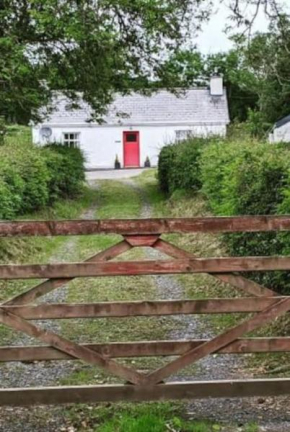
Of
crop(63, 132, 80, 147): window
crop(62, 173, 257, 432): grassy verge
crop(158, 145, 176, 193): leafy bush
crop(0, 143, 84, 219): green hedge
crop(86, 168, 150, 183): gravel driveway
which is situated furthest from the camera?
crop(63, 132, 80, 147): window

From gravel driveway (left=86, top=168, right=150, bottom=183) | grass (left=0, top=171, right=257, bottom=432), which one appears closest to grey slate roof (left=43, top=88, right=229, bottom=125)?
gravel driveway (left=86, top=168, right=150, bottom=183)

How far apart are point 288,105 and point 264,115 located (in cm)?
185

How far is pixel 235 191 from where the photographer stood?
8836 mm

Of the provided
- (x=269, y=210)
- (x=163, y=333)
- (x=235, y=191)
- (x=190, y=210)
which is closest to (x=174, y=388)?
(x=163, y=333)

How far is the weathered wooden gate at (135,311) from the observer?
419 cm

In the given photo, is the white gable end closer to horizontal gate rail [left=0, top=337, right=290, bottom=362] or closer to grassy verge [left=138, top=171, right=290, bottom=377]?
grassy verge [left=138, top=171, right=290, bottom=377]

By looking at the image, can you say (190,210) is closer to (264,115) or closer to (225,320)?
(225,320)

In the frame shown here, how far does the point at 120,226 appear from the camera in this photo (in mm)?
4211

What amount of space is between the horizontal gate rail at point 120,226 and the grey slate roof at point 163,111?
37.2m

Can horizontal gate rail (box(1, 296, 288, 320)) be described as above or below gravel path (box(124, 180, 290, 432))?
above

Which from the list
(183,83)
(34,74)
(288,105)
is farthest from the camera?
(288,105)

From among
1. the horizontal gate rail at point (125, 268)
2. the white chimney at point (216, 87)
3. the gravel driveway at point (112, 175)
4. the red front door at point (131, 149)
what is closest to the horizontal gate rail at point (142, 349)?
the horizontal gate rail at point (125, 268)

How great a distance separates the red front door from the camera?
135ft

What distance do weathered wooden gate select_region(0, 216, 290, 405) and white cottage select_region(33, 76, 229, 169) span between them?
36184 mm
